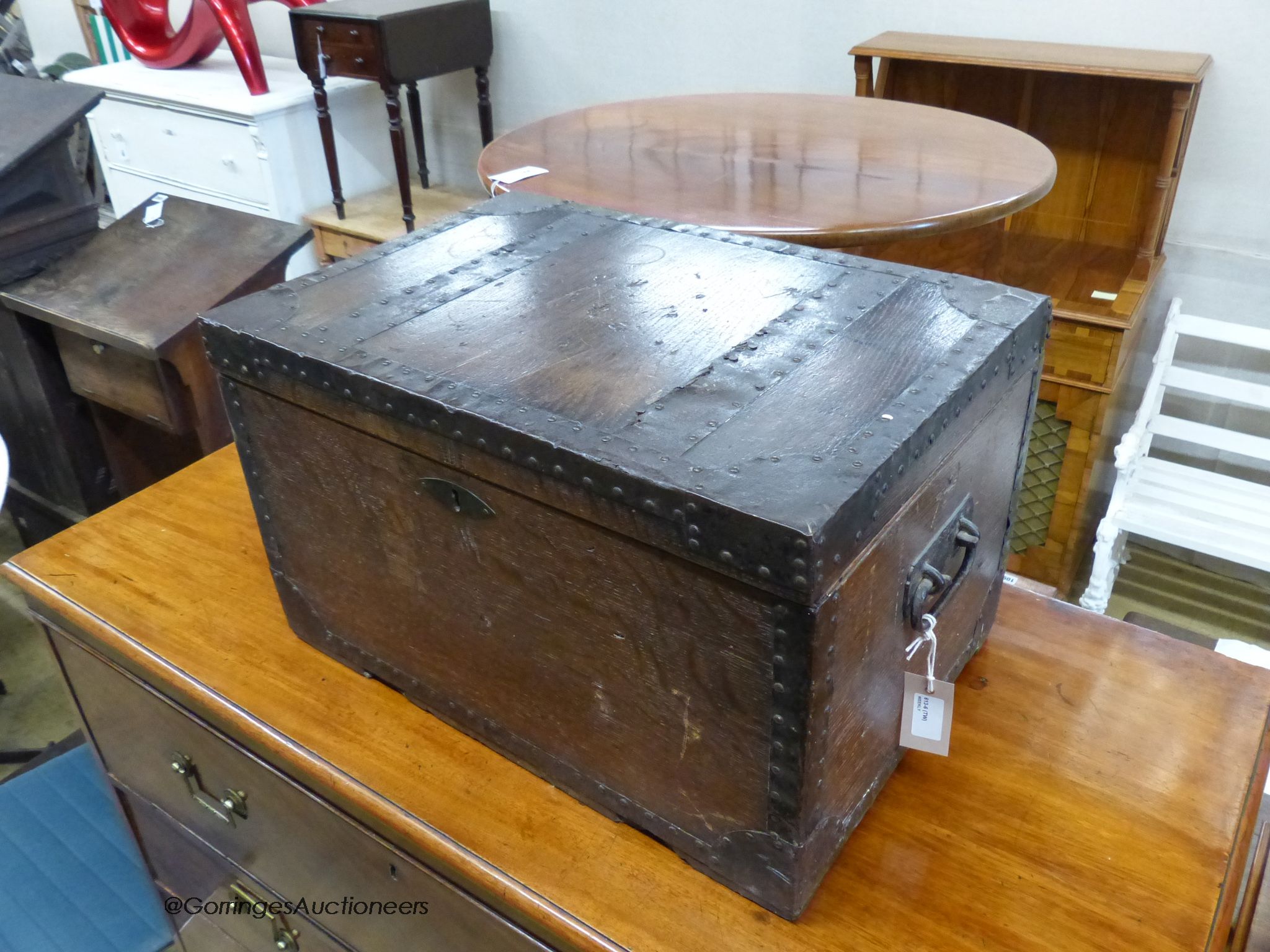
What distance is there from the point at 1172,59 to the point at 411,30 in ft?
6.43

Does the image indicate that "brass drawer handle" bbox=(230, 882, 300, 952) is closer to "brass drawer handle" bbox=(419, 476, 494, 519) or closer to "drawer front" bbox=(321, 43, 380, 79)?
"brass drawer handle" bbox=(419, 476, 494, 519)

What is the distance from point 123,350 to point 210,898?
1.00 m

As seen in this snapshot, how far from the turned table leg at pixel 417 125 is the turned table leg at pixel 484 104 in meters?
0.20

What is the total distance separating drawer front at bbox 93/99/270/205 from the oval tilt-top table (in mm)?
1748

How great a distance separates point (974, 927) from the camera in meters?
0.77

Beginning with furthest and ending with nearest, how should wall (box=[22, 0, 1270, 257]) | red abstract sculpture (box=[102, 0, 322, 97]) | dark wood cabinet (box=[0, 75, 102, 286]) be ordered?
red abstract sculpture (box=[102, 0, 322, 97]) → wall (box=[22, 0, 1270, 257]) → dark wood cabinet (box=[0, 75, 102, 286])

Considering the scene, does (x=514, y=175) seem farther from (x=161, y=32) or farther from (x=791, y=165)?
(x=161, y=32)

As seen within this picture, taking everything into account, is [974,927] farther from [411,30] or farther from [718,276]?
[411,30]

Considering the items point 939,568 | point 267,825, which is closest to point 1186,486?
point 939,568

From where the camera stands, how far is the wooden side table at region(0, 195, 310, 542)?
1.75m

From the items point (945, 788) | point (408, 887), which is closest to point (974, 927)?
point (945, 788)

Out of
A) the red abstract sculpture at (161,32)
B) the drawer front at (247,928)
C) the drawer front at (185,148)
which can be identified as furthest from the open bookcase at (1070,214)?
the red abstract sculpture at (161,32)

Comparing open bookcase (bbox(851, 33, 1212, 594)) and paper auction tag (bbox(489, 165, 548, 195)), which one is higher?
paper auction tag (bbox(489, 165, 548, 195))

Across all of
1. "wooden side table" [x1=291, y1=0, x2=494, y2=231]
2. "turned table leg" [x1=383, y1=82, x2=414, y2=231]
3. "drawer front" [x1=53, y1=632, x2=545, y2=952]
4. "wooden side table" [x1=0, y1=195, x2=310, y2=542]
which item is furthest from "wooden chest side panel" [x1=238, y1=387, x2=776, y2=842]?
"wooden side table" [x1=291, y1=0, x2=494, y2=231]
